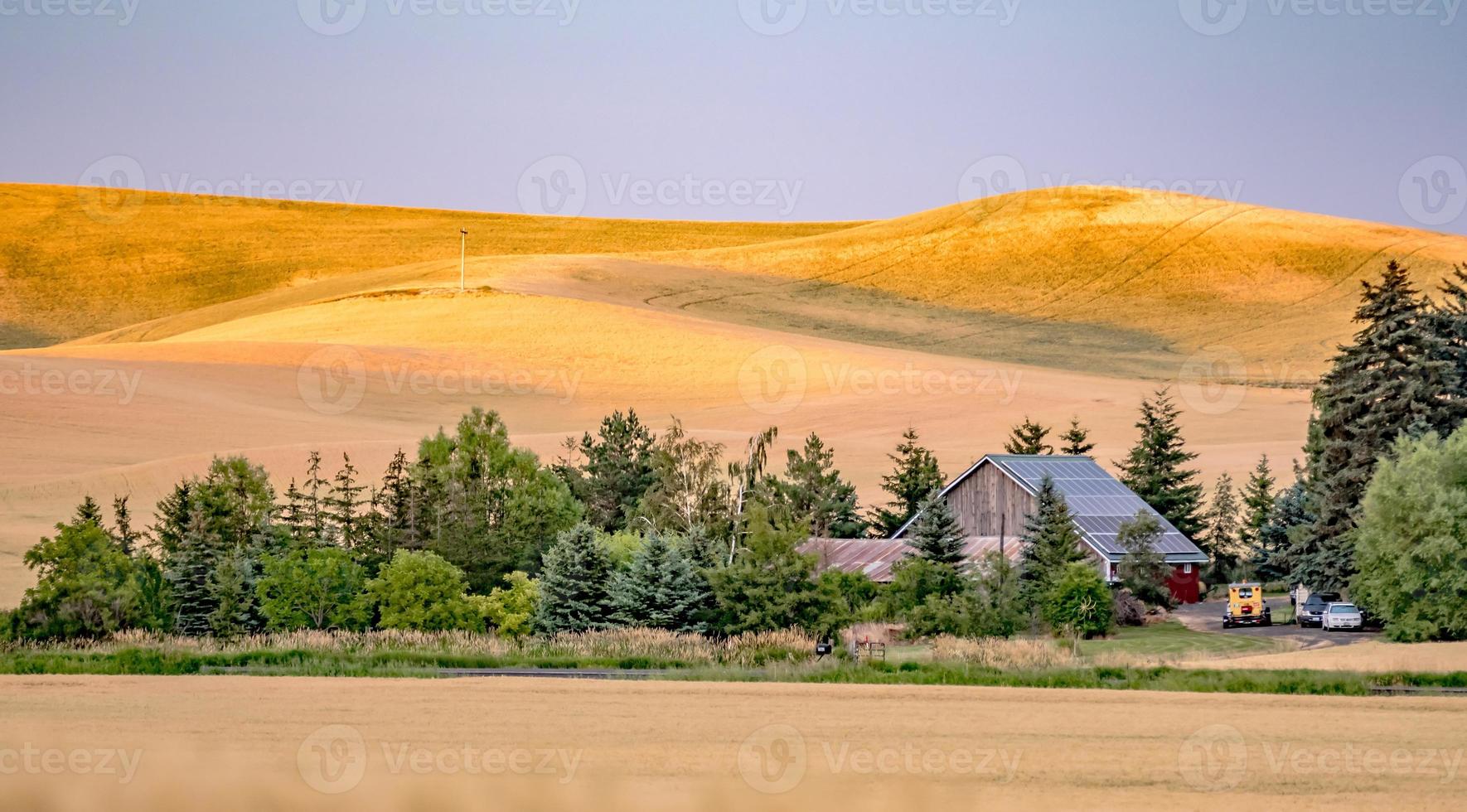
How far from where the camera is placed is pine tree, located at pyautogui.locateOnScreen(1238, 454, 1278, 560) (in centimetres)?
6016

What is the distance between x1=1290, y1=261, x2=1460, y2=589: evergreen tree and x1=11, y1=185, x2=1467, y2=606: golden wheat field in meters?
22.3

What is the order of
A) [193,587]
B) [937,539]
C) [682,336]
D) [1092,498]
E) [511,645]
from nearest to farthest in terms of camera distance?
[511,645]
[193,587]
[937,539]
[1092,498]
[682,336]

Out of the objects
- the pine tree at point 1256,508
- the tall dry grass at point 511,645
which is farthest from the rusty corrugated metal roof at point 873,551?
the pine tree at point 1256,508

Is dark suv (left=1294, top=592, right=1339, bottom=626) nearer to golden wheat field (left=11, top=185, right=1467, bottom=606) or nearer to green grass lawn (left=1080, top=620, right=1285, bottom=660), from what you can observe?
green grass lawn (left=1080, top=620, right=1285, bottom=660)

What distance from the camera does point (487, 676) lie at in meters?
30.9

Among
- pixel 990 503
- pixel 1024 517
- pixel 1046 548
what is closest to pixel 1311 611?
pixel 1046 548

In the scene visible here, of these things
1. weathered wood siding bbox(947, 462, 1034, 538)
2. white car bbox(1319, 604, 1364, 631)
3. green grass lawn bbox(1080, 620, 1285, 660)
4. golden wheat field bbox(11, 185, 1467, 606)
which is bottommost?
green grass lawn bbox(1080, 620, 1285, 660)

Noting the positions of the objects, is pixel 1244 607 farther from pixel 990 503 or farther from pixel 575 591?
pixel 575 591

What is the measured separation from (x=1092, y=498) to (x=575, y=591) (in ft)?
71.2

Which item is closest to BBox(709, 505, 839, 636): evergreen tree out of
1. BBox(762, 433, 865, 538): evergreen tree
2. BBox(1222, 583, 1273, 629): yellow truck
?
BBox(1222, 583, 1273, 629): yellow truck

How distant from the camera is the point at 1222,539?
62500 millimetres

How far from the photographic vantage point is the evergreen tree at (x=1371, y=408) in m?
45.1

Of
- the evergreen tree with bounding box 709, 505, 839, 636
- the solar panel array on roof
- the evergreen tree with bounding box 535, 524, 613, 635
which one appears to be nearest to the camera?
the evergreen tree with bounding box 709, 505, 839, 636

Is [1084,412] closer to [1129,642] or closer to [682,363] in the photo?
[682,363]
